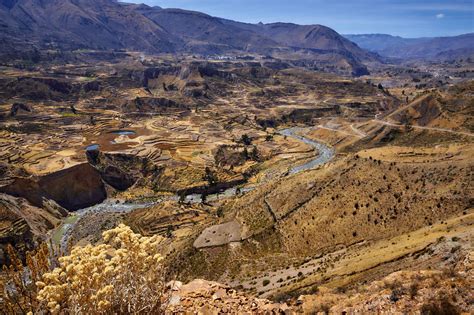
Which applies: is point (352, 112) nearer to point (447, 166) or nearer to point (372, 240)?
point (447, 166)

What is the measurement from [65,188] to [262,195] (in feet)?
147

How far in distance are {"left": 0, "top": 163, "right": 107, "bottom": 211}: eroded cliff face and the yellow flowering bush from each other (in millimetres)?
69883

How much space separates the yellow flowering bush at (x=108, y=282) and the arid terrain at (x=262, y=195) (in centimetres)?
79

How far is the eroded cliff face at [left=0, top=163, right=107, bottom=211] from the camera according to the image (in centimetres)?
7162

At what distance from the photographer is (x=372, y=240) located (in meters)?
40.9

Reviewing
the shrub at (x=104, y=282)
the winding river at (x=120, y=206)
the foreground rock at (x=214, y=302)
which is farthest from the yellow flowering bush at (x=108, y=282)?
the winding river at (x=120, y=206)

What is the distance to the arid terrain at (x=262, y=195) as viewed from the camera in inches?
773

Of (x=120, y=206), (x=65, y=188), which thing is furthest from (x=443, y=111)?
(x=65, y=188)

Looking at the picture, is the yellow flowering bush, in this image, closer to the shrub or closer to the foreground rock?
the shrub

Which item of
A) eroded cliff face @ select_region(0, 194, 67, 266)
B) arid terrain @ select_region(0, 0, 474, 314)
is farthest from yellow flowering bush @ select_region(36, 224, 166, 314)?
eroded cliff face @ select_region(0, 194, 67, 266)

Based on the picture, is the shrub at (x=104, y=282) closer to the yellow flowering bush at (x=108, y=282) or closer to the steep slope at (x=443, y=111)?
the yellow flowering bush at (x=108, y=282)

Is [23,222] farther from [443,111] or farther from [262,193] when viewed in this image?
→ [443,111]

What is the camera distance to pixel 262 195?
57.7m

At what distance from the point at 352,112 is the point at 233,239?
12064 centimetres
